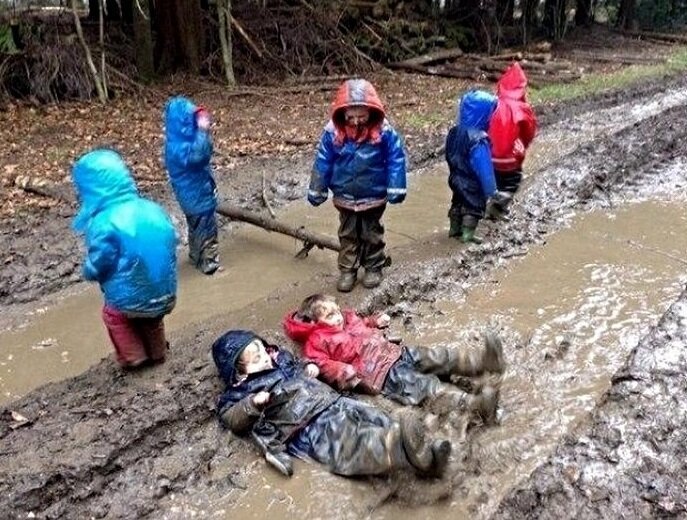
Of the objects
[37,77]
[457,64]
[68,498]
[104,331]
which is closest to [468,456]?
[68,498]

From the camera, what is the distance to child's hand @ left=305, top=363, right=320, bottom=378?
4875 mm

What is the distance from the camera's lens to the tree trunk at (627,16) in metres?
26.8

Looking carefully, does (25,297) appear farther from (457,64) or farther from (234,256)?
(457,64)

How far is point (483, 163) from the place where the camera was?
7059 millimetres

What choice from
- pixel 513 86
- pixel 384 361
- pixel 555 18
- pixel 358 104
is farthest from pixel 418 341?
pixel 555 18

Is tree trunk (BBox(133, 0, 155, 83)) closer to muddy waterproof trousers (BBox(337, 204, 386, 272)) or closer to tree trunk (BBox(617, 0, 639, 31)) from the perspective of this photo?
muddy waterproof trousers (BBox(337, 204, 386, 272))

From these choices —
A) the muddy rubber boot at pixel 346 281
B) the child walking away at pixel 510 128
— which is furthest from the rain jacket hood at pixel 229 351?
the child walking away at pixel 510 128

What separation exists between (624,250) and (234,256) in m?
4.02

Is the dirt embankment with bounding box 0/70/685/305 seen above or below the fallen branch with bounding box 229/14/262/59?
below

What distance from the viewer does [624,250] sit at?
748 cm

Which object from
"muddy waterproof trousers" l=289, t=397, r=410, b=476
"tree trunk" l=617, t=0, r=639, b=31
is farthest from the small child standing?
"tree trunk" l=617, t=0, r=639, b=31

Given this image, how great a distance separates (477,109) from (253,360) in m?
3.56

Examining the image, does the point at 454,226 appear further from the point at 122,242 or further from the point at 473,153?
the point at 122,242

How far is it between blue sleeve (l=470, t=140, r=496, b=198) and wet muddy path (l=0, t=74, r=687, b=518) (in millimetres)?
695
